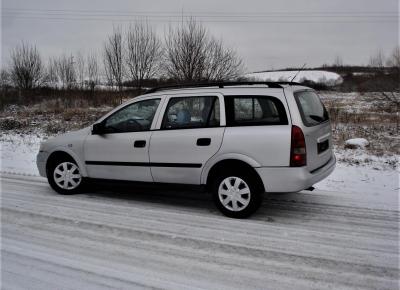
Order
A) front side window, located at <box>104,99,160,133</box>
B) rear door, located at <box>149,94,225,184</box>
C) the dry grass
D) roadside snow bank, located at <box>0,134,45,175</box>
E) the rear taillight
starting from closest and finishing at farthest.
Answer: the rear taillight → rear door, located at <box>149,94,225,184</box> → front side window, located at <box>104,99,160,133</box> → roadside snow bank, located at <box>0,134,45,175</box> → the dry grass

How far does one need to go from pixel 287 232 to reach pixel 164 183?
6.36ft

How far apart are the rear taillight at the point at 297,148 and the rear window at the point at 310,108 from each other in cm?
24

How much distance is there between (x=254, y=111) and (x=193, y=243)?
1912 mm

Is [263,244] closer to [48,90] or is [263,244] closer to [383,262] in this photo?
[383,262]

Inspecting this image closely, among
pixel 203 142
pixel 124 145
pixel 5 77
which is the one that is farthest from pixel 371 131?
pixel 5 77

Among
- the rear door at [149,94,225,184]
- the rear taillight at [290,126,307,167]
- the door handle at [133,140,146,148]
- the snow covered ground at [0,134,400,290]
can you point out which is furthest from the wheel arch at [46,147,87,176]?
the rear taillight at [290,126,307,167]

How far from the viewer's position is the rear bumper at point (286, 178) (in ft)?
16.9

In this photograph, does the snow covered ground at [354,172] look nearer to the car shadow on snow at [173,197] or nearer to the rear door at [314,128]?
the car shadow on snow at [173,197]

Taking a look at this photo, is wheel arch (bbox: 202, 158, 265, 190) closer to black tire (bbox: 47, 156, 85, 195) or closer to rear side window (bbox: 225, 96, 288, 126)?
rear side window (bbox: 225, 96, 288, 126)

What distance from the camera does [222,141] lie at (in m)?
5.53

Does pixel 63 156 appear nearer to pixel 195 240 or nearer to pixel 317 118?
pixel 195 240

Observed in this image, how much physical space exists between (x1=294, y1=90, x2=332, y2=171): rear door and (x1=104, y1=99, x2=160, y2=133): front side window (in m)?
2.15

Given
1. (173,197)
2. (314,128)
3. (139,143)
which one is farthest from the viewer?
(173,197)

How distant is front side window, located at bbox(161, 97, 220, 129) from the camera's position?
573 centimetres
